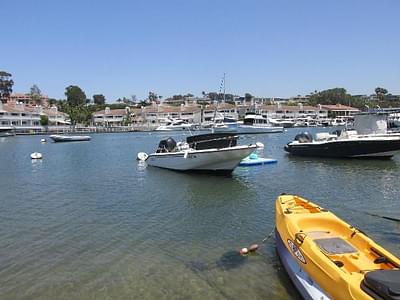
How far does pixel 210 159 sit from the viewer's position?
26.0 m

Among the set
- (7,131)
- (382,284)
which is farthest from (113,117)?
(382,284)

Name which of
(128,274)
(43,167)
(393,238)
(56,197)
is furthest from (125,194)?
(43,167)

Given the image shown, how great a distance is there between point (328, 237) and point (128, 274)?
5.02 metres

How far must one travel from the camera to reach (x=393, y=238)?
1235cm

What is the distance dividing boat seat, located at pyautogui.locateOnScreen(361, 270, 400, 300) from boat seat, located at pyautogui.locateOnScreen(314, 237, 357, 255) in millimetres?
1886

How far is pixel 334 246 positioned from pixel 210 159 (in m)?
17.7

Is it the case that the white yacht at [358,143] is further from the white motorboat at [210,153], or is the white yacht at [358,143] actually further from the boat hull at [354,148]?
the white motorboat at [210,153]

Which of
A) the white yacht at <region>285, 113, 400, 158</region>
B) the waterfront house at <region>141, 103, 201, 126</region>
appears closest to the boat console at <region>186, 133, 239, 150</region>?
the white yacht at <region>285, 113, 400, 158</region>

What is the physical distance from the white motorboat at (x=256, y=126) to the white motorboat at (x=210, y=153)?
73.1 m

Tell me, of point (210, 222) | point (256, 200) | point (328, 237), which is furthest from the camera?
point (256, 200)

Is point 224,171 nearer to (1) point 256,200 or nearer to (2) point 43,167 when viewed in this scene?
(1) point 256,200

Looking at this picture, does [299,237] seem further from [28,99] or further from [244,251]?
[28,99]

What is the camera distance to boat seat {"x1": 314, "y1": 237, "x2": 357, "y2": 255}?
8.27 meters

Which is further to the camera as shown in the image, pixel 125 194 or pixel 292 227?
pixel 125 194
